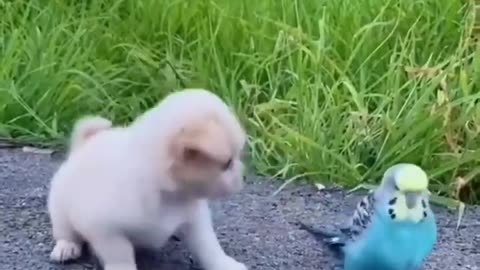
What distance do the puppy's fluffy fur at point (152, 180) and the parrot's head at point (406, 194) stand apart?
214 mm

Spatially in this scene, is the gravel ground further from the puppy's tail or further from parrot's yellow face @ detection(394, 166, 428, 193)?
parrot's yellow face @ detection(394, 166, 428, 193)

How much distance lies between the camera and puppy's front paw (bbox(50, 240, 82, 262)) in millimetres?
2018

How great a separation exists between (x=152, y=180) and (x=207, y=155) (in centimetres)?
12

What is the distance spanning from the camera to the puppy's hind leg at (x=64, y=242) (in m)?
2.01

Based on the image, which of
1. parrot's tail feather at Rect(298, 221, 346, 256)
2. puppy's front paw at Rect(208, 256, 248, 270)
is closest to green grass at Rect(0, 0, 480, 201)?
parrot's tail feather at Rect(298, 221, 346, 256)

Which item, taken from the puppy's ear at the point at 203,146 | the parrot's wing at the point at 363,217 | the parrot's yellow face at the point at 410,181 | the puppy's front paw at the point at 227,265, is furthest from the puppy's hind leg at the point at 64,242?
the parrot's yellow face at the point at 410,181

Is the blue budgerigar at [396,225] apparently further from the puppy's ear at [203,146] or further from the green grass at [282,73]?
the green grass at [282,73]

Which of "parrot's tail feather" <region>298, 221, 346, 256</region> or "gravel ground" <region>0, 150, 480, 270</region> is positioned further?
"gravel ground" <region>0, 150, 480, 270</region>

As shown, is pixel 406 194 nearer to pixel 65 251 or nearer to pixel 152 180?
pixel 152 180

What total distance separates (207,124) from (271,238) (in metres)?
0.50

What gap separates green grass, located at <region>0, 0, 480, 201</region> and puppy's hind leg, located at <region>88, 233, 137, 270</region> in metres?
0.73

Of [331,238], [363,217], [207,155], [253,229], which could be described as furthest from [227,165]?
[253,229]

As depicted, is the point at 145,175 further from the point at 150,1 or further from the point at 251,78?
the point at 150,1

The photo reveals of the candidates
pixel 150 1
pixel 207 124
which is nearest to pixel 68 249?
pixel 207 124
